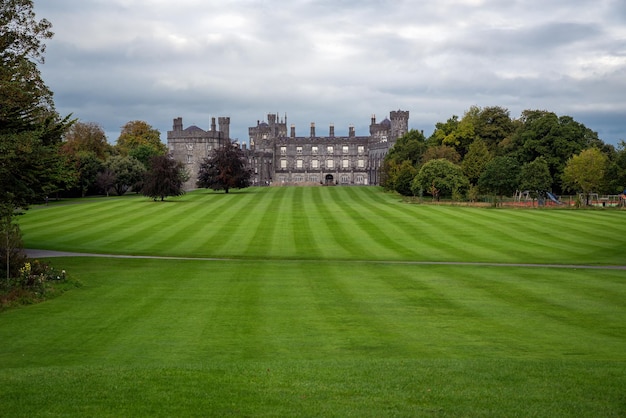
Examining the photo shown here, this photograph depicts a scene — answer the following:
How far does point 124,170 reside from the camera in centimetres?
10206

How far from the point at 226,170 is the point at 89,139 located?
1297 inches

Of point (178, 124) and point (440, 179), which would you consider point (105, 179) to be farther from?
point (440, 179)

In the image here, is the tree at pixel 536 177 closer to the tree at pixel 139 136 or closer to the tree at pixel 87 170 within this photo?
the tree at pixel 87 170

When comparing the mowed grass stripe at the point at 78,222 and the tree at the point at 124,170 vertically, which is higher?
the tree at the point at 124,170

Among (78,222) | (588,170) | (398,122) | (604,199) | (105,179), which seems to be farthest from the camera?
(398,122)

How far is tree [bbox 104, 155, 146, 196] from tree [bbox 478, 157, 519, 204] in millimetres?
50512

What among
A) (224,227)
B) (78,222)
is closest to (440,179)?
(224,227)

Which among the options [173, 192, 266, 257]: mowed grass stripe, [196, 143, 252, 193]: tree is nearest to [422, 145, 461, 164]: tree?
[196, 143, 252, 193]: tree

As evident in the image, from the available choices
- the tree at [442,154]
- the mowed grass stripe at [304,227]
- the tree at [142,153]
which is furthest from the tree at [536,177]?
the tree at [142,153]

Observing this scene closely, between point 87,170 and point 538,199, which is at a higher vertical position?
point 87,170

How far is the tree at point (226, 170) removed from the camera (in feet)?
316

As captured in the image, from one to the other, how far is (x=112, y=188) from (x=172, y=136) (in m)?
36.6

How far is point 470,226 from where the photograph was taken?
54.2 m

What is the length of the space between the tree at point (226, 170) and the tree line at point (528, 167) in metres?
21.8
